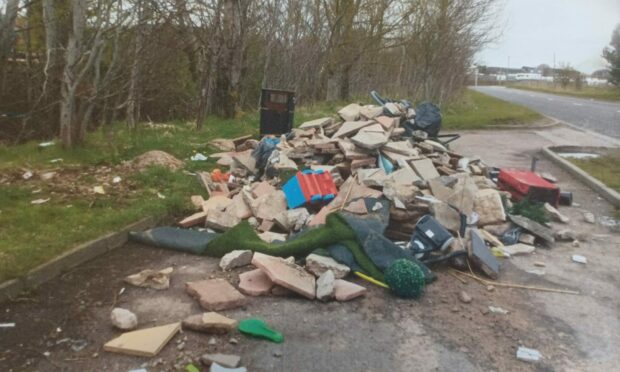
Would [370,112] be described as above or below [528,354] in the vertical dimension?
above

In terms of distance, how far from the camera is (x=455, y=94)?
31.0 m

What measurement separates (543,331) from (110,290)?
331cm

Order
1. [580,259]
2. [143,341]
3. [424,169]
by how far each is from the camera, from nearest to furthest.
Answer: [143,341] → [580,259] → [424,169]

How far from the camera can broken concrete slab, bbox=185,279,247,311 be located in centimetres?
381

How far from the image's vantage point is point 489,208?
6.29 meters

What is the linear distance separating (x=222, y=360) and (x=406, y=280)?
1702mm

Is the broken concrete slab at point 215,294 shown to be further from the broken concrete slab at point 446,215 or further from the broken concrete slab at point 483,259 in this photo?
the broken concrete slab at point 446,215

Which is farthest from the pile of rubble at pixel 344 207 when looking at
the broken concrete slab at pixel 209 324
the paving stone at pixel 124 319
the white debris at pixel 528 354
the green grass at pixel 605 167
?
the green grass at pixel 605 167

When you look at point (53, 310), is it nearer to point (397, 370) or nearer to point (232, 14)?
point (397, 370)

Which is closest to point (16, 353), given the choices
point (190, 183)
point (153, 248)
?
point (153, 248)

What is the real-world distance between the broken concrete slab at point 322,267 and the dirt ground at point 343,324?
29 cm

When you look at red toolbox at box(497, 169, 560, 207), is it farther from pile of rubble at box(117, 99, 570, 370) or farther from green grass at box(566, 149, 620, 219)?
green grass at box(566, 149, 620, 219)

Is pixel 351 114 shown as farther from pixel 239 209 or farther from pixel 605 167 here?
pixel 605 167

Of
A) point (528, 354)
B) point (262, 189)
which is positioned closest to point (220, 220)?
point (262, 189)
